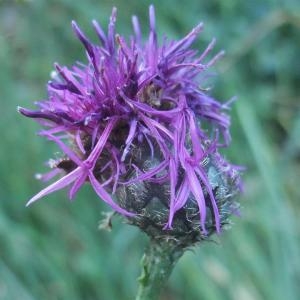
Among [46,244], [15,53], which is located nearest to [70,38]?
[15,53]

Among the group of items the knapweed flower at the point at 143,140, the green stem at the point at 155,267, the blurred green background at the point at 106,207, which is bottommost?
the green stem at the point at 155,267

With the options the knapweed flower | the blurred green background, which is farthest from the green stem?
the blurred green background

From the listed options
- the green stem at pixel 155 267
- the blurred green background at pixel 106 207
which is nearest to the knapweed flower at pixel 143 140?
the green stem at pixel 155 267

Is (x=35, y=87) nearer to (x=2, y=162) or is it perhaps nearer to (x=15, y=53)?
(x=15, y=53)

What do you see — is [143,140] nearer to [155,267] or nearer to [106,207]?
[155,267]

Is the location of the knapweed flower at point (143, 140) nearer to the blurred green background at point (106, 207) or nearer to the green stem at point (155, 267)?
the green stem at point (155, 267)

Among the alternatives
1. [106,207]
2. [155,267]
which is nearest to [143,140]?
[155,267]
